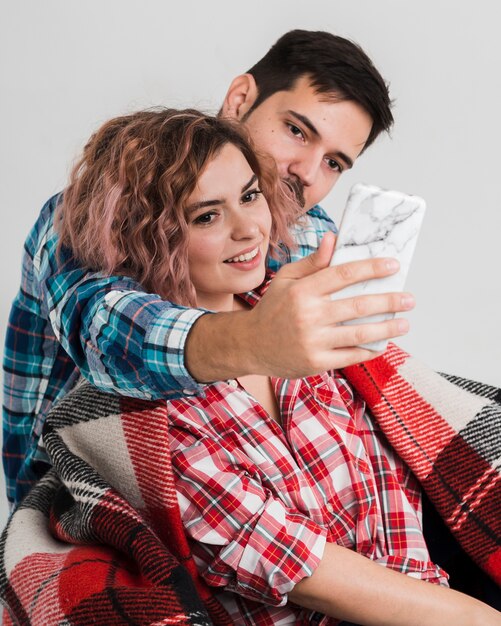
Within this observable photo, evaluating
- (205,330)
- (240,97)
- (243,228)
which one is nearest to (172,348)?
(205,330)

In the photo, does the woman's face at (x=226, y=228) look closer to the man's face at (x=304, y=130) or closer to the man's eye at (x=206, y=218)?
the man's eye at (x=206, y=218)

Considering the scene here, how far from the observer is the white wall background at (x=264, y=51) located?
8.04 feet

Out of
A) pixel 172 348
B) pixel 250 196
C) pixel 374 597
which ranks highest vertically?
pixel 250 196

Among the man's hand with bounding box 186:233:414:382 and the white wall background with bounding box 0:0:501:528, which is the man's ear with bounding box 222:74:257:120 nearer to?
the white wall background with bounding box 0:0:501:528

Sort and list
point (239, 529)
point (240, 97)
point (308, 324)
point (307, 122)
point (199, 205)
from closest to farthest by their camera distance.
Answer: point (308, 324) → point (239, 529) → point (199, 205) → point (307, 122) → point (240, 97)

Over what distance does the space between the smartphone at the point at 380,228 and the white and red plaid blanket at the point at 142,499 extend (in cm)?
41

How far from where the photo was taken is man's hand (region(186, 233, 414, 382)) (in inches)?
41.5

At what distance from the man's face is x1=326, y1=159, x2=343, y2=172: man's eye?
0.03 meters

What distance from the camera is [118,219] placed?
1.58m

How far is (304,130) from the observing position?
2.00 meters

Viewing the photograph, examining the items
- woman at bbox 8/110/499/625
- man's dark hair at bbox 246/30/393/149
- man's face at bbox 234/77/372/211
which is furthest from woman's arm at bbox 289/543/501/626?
man's dark hair at bbox 246/30/393/149

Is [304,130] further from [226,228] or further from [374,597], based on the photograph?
[374,597]

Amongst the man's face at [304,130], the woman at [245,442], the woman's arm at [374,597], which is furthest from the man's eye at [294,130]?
the woman's arm at [374,597]

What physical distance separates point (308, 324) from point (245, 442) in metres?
0.47
